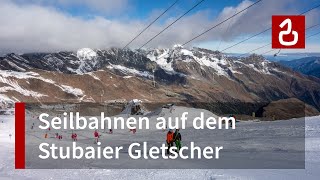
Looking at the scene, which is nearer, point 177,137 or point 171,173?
point 171,173

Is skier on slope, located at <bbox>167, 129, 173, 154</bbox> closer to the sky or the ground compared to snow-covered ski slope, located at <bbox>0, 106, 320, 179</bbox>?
closer to the sky

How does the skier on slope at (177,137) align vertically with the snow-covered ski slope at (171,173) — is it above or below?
above

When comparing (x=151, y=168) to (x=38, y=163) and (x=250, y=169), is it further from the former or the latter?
(x=38, y=163)

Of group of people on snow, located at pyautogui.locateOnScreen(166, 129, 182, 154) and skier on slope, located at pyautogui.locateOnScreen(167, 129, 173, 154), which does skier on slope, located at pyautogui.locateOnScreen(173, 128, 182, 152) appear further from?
skier on slope, located at pyautogui.locateOnScreen(167, 129, 173, 154)

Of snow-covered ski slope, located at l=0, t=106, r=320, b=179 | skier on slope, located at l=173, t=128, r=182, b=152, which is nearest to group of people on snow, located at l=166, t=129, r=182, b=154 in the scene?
skier on slope, located at l=173, t=128, r=182, b=152

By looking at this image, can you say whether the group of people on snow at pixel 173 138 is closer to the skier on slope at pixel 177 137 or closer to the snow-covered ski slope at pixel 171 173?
the skier on slope at pixel 177 137

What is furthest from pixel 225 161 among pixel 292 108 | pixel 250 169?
pixel 292 108

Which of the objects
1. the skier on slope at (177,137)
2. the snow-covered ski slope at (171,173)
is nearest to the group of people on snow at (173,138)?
the skier on slope at (177,137)

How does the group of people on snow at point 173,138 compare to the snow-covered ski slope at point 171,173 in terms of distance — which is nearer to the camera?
the snow-covered ski slope at point 171,173

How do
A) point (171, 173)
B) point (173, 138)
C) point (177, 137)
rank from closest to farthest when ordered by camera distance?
1. point (171, 173)
2. point (177, 137)
3. point (173, 138)

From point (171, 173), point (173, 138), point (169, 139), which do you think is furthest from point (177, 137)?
point (171, 173)

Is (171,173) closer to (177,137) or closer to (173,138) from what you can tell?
A: (177,137)

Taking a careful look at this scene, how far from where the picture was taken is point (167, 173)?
19.9 metres

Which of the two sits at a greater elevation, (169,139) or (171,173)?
(169,139)
